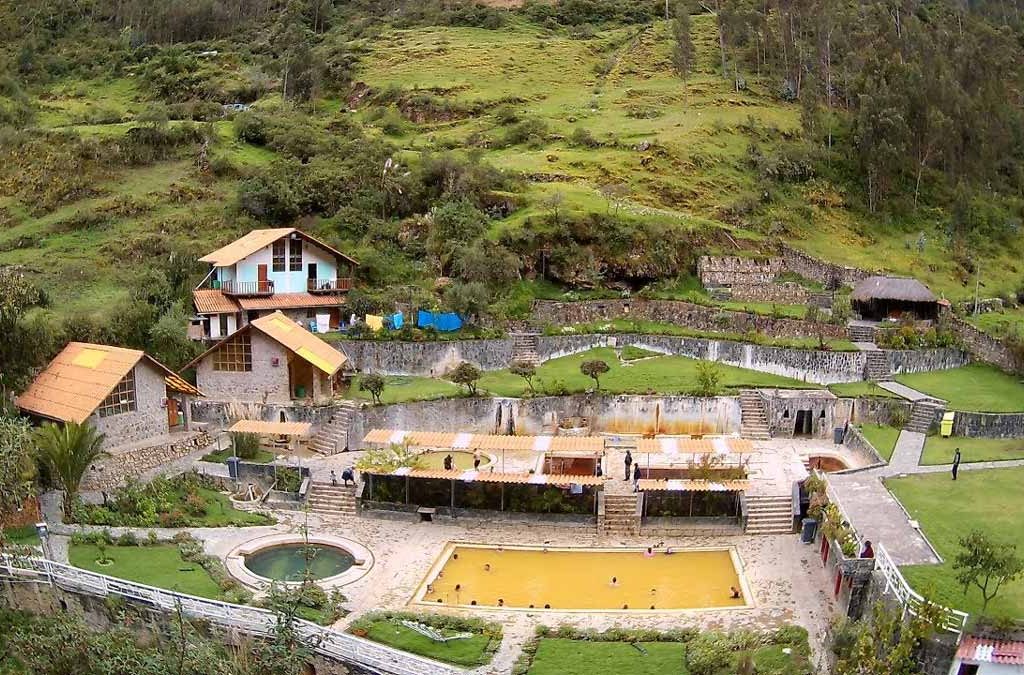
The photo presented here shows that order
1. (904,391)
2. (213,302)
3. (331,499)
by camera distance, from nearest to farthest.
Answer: (331,499) < (904,391) < (213,302)

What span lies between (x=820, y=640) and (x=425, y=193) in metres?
35.8

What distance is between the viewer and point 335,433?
37.2 meters

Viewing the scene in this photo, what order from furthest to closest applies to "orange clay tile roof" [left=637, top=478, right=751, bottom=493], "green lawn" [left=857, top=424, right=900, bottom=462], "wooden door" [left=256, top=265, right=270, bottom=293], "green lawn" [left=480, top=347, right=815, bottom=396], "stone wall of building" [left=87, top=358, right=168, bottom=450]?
"wooden door" [left=256, top=265, right=270, bottom=293]
"green lawn" [left=480, top=347, right=815, bottom=396]
"green lawn" [left=857, top=424, right=900, bottom=462]
"stone wall of building" [left=87, top=358, right=168, bottom=450]
"orange clay tile roof" [left=637, top=478, right=751, bottom=493]

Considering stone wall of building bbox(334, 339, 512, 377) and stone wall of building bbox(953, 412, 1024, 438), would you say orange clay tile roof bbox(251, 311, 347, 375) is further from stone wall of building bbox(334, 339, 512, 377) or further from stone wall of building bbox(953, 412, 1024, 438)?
stone wall of building bbox(953, 412, 1024, 438)

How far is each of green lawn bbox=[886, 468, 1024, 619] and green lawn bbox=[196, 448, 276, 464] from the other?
2116 cm

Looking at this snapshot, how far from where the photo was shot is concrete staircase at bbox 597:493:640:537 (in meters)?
31.7

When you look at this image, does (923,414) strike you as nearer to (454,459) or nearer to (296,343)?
(454,459)

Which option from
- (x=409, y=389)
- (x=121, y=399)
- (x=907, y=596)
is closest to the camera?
(x=907, y=596)

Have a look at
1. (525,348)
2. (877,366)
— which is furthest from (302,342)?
(877,366)

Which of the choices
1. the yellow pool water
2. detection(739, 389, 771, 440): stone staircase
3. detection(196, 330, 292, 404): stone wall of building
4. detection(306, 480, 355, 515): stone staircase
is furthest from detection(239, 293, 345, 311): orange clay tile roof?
detection(739, 389, 771, 440): stone staircase

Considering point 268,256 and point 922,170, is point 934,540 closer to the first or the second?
point 268,256

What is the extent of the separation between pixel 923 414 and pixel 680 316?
512 inches

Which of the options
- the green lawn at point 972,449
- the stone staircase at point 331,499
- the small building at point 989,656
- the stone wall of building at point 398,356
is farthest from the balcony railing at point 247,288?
the small building at point 989,656

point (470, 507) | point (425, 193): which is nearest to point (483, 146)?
point (425, 193)
